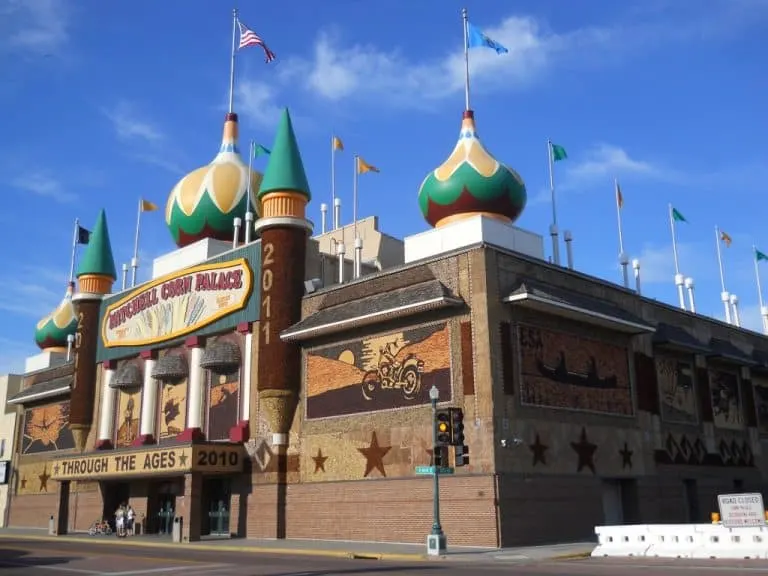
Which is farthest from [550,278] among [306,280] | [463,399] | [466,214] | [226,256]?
[226,256]

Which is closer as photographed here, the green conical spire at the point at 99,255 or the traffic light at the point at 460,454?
the traffic light at the point at 460,454

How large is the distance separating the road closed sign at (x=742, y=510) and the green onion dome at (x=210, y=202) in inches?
1107

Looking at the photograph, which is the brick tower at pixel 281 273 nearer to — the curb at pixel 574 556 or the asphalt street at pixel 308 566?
the asphalt street at pixel 308 566

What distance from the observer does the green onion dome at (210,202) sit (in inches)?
1672

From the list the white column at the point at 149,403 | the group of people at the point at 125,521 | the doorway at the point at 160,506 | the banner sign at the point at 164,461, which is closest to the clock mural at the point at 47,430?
the white column at the point at 149,403

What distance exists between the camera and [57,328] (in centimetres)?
5738

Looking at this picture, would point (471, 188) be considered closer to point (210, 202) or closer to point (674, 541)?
point (210, 202)

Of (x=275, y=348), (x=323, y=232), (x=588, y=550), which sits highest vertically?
(x=323, y=232)

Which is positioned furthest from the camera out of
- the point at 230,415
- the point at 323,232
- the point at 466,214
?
the point at 323,232

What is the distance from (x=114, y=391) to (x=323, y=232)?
15.7 metres

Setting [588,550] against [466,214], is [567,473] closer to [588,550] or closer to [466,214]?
[588,550]

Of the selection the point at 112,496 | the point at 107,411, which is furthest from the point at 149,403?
the point at 112,496

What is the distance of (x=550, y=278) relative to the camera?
32.4 meters

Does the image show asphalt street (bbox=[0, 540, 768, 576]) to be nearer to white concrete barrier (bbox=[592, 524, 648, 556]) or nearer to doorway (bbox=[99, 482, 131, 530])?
white concrete barrier (bbox=[592, 524, 648, 556])
